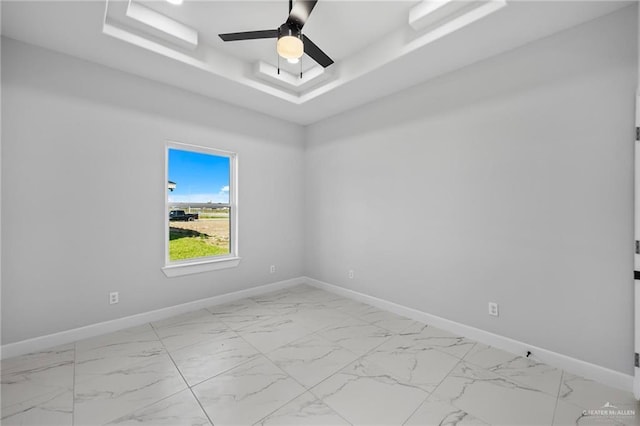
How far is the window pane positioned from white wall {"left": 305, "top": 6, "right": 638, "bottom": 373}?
2093 mm

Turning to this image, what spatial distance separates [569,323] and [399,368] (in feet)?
4.77

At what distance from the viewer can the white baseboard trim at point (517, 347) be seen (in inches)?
83.0

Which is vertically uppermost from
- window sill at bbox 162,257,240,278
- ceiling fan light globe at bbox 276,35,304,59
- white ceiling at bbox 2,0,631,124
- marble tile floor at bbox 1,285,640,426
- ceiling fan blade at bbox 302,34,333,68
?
white ceiling at bbox 2,0,631,124

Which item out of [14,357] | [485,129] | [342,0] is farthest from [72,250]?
[485,129]

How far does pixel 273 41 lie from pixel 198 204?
2225 mm

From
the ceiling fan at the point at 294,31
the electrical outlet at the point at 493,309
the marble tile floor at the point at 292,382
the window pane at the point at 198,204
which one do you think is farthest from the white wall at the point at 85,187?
the electrical outlet at the point at 493,309

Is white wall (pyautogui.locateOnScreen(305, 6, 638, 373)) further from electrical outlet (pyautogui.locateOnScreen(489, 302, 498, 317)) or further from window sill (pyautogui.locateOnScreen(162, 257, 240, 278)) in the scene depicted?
window sill (pyautogui.locateOnScreen(162, 257, 240, 278))

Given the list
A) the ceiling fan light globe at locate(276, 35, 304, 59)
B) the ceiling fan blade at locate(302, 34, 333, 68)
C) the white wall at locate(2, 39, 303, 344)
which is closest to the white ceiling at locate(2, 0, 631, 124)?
the white wall at locate(2, 39, 303, 344)

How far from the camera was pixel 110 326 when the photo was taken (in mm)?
2975

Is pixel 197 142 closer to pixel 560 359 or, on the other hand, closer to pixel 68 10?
pixel 68 10

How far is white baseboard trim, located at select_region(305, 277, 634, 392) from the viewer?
211 centimetres

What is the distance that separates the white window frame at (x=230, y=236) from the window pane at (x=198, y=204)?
57mm

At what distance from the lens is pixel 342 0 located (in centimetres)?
246

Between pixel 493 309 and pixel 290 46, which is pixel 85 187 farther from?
pixel 493 309
